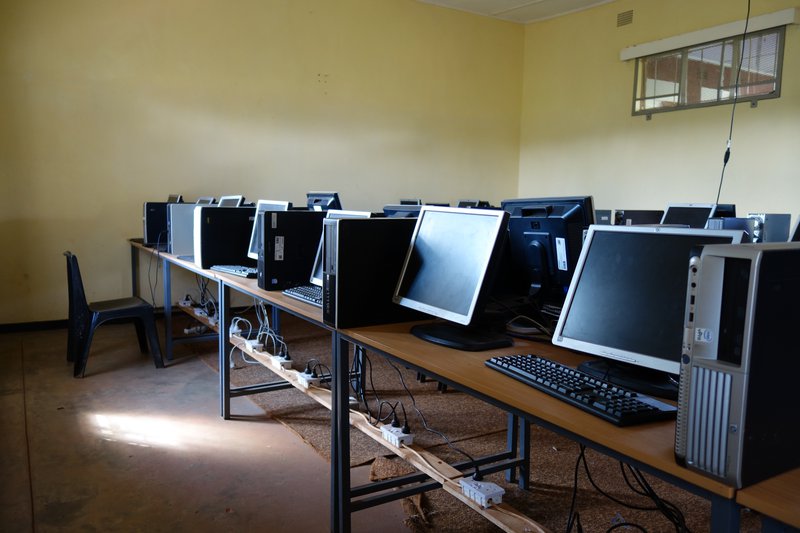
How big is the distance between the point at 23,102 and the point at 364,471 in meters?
4.51

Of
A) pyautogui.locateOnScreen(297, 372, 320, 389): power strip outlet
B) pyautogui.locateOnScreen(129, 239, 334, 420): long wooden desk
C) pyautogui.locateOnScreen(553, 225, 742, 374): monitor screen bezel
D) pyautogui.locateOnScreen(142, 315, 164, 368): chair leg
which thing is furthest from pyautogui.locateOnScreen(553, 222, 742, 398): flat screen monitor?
pyautogui.locateOnScreen(142, 315, 164, 368): chair leg

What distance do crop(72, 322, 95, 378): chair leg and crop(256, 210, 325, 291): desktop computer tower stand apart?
1.66m

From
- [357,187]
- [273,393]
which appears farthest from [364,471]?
[357,187]

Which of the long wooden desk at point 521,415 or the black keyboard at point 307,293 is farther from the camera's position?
the black keyboard at point 307,293

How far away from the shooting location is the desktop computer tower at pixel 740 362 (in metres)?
0.87

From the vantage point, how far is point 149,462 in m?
2.67

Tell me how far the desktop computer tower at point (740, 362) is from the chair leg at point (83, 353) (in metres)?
3.86

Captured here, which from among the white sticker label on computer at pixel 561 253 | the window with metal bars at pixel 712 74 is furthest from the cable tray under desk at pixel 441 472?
the window with metal bars at pixel 712 74

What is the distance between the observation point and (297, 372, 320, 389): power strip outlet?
8.95 feet

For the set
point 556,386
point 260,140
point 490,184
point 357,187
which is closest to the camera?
point 556,386

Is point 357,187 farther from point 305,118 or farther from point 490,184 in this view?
point 490,184

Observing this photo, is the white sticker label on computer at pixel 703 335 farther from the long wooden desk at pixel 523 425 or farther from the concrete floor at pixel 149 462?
the concrete floor at pixel 149 462

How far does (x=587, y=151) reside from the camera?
7270 mm

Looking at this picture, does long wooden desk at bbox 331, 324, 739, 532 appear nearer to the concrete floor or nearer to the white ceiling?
the concrete floor
